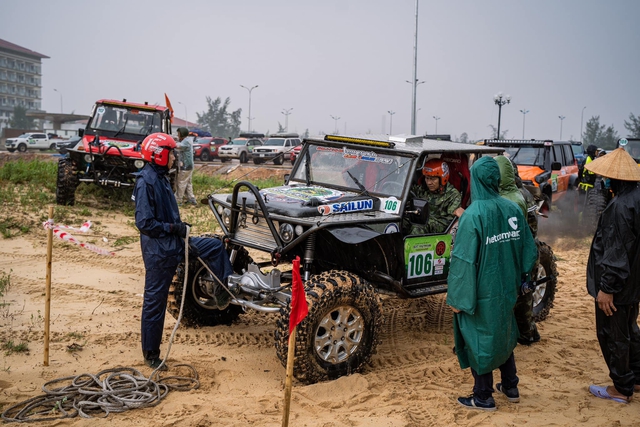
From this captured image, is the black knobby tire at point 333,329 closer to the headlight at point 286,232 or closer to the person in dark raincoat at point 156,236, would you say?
the headlight at point 286,232

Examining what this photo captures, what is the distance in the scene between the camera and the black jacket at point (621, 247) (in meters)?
4.83

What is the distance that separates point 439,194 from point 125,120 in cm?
984

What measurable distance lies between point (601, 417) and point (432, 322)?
2733mm

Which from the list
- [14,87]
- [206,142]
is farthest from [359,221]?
[14,87]

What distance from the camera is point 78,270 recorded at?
29.0 feet

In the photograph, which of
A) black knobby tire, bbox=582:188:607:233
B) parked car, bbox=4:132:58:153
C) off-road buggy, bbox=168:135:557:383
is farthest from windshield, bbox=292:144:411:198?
parked car, bbox=4:132:58:153

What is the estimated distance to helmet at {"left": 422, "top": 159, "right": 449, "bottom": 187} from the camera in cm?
653

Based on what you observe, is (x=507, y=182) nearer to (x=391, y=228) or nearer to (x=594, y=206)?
(x=391, y=228)

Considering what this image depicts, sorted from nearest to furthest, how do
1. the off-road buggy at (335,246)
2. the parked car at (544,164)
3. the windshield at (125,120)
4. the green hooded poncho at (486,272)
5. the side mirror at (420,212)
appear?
1. the green hooded poncho at (486,272)
2. the off-road buggy at (335,246)
3. the side mirror at (420,212)
4. the parked car at (544,164)
5. the windshield at (125,120)

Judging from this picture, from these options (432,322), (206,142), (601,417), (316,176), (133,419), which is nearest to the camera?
(133,419)

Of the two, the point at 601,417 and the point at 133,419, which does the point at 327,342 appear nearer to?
the point at 133,419

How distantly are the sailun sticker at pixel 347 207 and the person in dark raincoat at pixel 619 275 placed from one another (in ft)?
6.46

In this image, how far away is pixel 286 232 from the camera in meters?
5.48

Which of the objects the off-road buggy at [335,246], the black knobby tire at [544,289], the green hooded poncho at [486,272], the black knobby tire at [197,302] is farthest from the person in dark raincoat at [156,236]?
the black knobby tire at [544,289]
